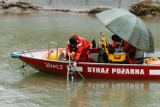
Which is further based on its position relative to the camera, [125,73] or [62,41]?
[62,41]

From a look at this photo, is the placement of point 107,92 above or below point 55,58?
below

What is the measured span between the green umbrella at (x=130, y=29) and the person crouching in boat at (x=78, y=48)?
90 centimetres

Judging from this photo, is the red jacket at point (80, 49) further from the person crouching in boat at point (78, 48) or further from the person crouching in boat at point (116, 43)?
the person crouching in boat at point (116, 43)

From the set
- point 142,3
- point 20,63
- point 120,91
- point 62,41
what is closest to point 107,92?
point 120,91

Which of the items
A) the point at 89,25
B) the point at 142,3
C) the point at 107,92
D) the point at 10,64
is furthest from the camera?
the point at 142,3

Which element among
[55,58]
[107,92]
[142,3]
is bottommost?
[107,92]

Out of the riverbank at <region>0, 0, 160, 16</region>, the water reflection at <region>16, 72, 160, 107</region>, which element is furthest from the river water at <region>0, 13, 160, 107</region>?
the riverbank at <region>0, 0, 160, 16</region>

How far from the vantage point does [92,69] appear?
12625mm

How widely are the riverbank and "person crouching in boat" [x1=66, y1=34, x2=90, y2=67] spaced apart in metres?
20.4

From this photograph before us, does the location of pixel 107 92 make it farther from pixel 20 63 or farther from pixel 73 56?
pixel 20 63

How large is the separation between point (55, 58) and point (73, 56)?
711mm

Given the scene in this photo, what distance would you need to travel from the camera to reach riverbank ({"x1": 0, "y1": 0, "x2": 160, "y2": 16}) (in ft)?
107

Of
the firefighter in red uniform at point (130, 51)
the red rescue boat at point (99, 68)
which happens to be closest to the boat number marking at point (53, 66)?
the red rescue boat at point (99, 68)

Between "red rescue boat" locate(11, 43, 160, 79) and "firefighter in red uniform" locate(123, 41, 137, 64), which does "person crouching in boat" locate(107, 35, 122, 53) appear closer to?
"firefighter in red uniform" locate(123, 41, 137, 64)
